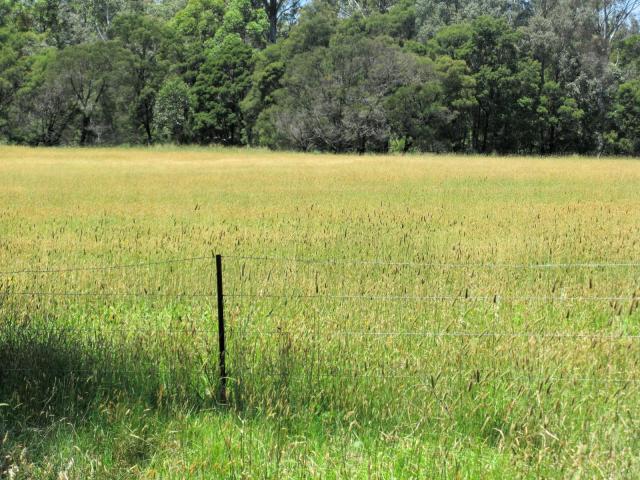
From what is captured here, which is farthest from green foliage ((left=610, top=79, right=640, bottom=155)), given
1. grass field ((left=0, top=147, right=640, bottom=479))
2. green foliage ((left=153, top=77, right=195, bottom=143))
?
grass field ((left=0, top=147, right=640, bottom=479))

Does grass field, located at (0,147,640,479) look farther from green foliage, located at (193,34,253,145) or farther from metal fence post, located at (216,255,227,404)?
green foliage, located at (193,34,253,145)

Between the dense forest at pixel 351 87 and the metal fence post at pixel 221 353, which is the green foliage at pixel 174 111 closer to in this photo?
the dense forest at pixel 351 87

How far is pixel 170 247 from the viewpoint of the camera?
469 inches

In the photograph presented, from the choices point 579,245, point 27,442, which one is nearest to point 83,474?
point 27,442

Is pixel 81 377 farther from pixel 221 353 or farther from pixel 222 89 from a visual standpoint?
pixel 222 89

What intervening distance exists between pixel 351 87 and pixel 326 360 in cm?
5275

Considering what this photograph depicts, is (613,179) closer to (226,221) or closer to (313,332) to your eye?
(226,221)

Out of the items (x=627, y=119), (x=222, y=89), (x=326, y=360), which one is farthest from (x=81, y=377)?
(x=627, y=119)

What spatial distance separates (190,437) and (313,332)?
1.84 meters

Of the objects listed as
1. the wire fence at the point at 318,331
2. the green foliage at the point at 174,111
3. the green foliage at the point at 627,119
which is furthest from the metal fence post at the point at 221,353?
the green foliage at the point at 174,111

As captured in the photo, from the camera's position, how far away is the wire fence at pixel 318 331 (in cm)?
574

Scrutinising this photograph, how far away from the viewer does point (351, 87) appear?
57.1 metres

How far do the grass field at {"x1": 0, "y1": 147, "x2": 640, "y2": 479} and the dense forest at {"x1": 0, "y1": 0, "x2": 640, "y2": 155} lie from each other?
151 feet

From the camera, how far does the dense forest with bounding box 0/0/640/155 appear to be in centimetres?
5759
